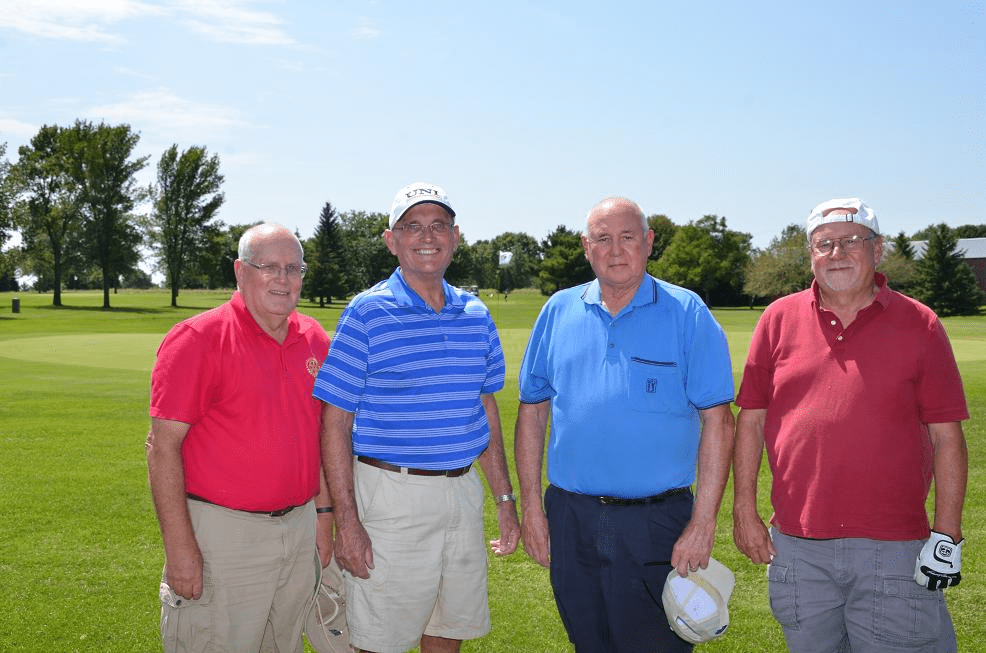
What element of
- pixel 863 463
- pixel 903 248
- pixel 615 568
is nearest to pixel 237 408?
pixel 615 568

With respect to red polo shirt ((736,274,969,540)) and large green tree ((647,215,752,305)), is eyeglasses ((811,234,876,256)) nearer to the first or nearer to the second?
red polo shirt ((736,274,969,540))

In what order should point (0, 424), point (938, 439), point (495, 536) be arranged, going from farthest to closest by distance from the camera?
1. point (0, 424)
2. point (495, 536)
3. point (938, 439)

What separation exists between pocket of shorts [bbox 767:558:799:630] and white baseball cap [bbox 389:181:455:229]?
87.8 inches

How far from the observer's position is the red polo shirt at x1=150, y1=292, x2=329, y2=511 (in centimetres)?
341

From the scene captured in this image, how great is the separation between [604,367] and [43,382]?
16.1 m

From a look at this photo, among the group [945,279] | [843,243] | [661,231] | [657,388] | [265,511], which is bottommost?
[265,511]

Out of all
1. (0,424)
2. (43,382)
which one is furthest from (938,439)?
(43,382)

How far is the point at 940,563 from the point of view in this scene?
335 centimetres

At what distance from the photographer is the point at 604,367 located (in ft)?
12.0

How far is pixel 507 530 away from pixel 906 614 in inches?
70.8

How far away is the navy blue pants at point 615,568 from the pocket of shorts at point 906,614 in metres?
0.85

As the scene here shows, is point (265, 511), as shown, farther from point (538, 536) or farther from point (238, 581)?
point (538, 536)

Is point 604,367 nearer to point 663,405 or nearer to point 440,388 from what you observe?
point 663,405

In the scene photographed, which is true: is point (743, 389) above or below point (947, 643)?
above
